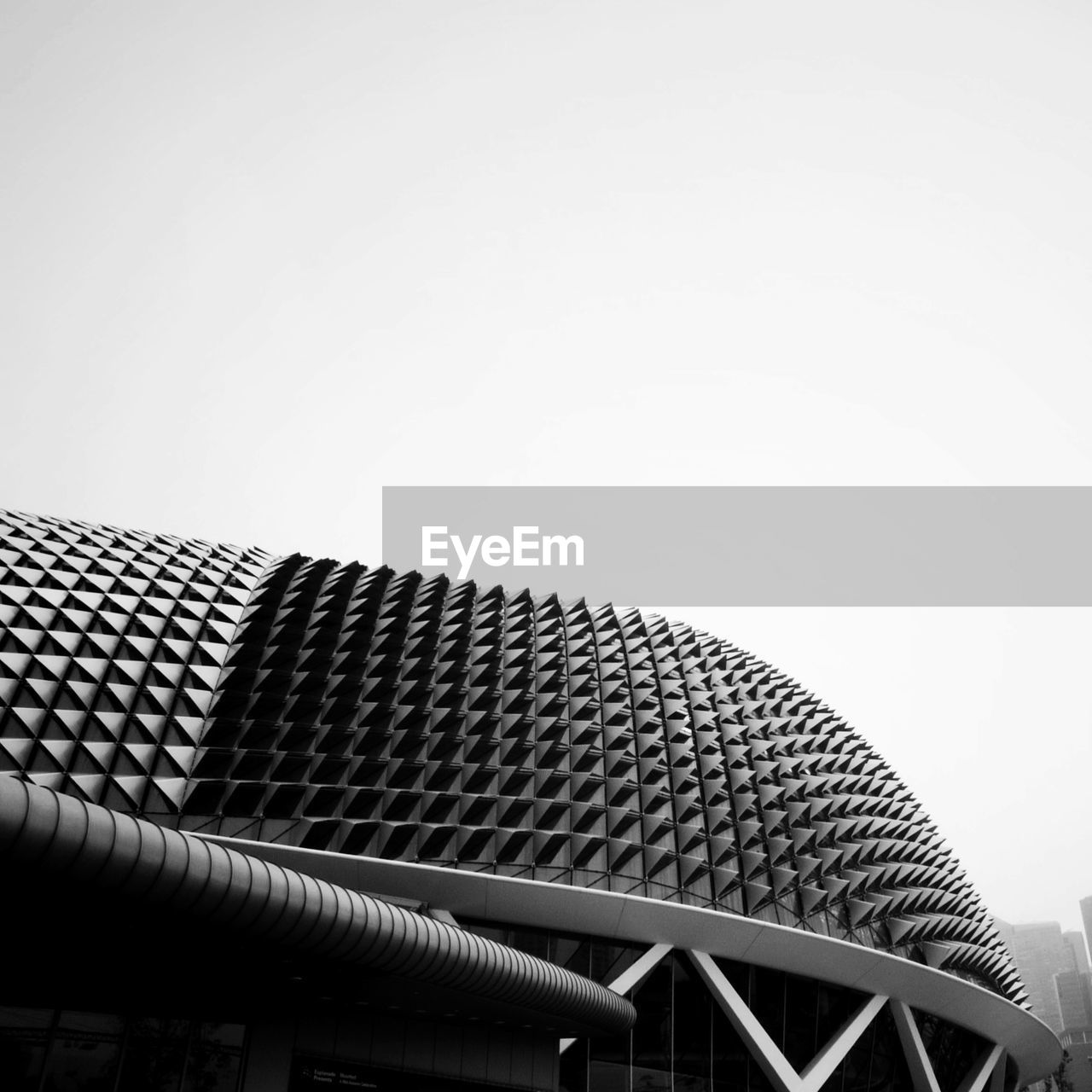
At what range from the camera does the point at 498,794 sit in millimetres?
32438

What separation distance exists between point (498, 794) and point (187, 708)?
10.5 metres

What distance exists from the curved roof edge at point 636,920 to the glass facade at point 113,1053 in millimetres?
5065

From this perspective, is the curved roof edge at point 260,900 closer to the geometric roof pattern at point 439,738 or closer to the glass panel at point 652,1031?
the glass panel at point 652,1031

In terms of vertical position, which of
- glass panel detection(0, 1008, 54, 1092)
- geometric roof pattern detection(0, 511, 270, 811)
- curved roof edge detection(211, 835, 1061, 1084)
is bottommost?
glass panel detection(0, 1008, 54, 1092)

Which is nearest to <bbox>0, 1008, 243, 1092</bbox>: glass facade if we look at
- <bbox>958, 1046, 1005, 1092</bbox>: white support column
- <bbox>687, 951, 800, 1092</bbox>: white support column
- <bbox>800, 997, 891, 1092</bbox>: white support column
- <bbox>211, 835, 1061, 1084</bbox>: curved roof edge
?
<bbox>211, 835, 1061, 1084</bbox>: curved roof edge

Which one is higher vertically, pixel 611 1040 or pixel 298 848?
pixel 298 848

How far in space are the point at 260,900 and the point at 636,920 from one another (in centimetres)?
1619

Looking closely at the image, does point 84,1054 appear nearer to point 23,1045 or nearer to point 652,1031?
point 23,1045

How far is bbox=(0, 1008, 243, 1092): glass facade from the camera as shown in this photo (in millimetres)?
21719

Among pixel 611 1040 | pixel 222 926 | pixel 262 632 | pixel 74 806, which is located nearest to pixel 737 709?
pixel 611 1040

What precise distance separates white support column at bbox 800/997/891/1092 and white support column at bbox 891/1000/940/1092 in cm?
90

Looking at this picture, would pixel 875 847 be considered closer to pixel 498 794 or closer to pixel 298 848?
pixel 498 794

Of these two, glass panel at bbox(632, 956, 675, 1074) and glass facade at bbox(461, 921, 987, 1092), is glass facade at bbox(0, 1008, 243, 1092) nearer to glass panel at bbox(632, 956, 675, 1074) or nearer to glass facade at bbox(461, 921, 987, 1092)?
glass facade at bbox(461, 921, 987, 1092)

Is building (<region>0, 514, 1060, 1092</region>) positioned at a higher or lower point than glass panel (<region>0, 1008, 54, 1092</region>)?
higher
